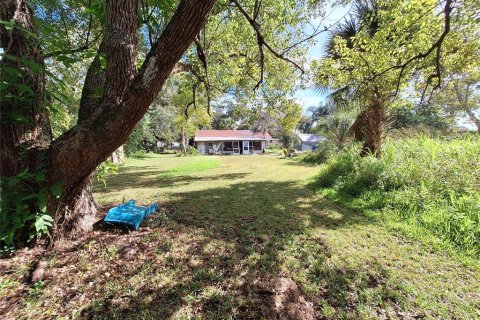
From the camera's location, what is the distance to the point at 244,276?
2279mm

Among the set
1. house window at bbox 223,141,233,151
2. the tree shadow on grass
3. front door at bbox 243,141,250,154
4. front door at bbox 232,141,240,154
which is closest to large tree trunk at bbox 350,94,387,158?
the tree shadow on grass

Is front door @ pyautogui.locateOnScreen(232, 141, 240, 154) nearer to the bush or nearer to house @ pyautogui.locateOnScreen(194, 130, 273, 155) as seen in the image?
house @ pyautogui.locateOnScreen(194, 130, 273, 155)

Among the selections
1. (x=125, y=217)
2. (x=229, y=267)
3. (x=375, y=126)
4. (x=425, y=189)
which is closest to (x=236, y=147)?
(x=375, y=126)

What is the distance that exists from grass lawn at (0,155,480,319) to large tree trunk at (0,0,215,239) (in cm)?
92

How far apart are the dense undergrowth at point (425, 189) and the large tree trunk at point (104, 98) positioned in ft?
14.5

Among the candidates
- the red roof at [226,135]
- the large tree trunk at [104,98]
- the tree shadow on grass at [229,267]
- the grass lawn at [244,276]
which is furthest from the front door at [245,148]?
the large tree trunk at [104,98]

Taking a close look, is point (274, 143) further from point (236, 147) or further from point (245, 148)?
point (236, 147)

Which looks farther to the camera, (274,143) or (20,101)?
(274,143)

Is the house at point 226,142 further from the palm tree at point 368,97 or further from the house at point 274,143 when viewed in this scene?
the palm tree at point 368,97

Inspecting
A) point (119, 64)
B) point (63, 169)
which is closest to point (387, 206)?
point (119, 64)

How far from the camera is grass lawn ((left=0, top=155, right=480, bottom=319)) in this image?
71.6 inches

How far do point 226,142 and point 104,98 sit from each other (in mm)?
33207

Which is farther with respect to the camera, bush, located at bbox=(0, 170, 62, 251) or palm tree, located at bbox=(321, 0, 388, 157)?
palm tree, located at bbox=(321, 0, 388, 157)

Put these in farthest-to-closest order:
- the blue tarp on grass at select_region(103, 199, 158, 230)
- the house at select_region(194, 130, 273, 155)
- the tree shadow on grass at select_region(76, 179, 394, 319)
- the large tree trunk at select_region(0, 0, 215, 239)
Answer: the house at select_region(194, 130, 273, 155) → the blue tarp on grass at select_region(103, 199, 158, 230) → the large tree trunk at select_region(0, 0, 215, 239) → the tree shadow on grass at select_region(76, 179, 394, 319)
